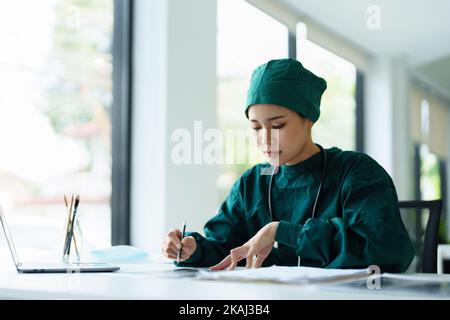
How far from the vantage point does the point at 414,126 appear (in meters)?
6.09

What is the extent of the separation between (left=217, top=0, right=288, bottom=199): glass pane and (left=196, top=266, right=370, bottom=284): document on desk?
2.55 meters

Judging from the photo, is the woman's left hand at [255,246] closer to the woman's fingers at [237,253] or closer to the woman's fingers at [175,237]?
the woman's fingers at [237,253]

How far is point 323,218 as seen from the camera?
1.58 metres

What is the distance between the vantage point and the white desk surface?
0.98 m

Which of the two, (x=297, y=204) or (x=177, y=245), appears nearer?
(x=177, y=245)

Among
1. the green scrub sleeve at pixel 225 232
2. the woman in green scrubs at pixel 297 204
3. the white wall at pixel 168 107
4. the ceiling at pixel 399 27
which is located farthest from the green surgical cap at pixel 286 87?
the ceiling at pixel 399 27

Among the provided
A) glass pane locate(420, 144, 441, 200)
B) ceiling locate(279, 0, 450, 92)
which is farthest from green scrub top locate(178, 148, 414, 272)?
glass pane locate(420, 144, 441, 200)

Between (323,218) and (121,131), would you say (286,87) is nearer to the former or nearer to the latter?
(323,218)

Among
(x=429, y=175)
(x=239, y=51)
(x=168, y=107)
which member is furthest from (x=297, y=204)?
(x=429, y=175)

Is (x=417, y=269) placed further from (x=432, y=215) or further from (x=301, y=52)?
(x=301, y=52)

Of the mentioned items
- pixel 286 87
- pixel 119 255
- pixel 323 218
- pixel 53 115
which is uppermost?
pixel 53 115

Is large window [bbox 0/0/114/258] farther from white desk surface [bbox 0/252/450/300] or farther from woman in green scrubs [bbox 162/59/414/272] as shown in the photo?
white desk surface [bbox 0/252/450/300]

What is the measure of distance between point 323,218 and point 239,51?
2.64 m

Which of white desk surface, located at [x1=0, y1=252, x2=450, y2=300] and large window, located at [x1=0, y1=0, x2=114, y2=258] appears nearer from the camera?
white desk surface, located at [x1=0, y1=252, x2=450, y2=300]
